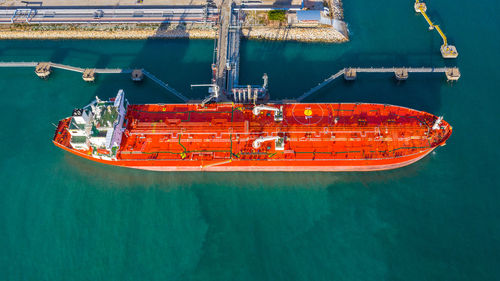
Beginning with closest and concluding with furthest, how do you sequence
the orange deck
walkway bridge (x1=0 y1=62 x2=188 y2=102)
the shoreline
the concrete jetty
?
1. the orange deck
2. the concrete jetty
3. walkway bridge (x1=0 y1=62 x2=188 y2=102)
4. the shoreline

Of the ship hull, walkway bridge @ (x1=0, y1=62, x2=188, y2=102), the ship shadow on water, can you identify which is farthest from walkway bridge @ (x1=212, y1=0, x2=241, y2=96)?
the ship shadow on water

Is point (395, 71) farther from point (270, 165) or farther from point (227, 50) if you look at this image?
point (227, 50)

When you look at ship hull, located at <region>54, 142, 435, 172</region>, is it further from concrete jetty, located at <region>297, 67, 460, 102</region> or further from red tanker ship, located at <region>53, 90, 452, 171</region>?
concrete jetty, located at <region>297, 67, 460, 102</region>

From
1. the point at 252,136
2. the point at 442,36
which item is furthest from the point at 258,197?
the point at 442,36

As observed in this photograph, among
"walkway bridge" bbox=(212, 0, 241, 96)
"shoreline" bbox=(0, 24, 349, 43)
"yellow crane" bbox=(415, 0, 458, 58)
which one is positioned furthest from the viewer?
"shoreline" bbox=(0, 24, 349, 43)

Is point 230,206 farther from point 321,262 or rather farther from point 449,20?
point 449,20

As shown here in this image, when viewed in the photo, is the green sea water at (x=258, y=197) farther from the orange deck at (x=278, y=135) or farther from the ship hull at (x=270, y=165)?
the orange deck at (x=278, y=135)

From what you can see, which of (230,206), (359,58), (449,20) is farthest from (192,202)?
(449,20)
